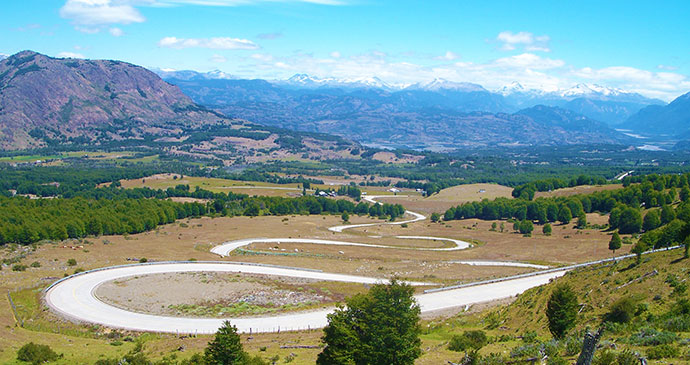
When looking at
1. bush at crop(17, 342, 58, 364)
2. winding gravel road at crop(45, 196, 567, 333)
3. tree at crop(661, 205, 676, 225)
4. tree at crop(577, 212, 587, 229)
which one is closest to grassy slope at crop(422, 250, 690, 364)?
winding gravel road at crop(45, 196, 567, 333)

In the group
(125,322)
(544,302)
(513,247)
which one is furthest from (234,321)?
(513,247)

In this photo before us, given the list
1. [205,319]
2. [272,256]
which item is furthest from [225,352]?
[272,256]

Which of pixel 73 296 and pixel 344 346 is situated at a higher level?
pixel 344 346

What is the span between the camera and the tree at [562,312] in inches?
1411

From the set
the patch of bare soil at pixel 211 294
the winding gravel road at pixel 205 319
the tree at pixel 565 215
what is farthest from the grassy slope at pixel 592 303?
the tree at pixel 565 215

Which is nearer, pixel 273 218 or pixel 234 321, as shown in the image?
pixel 234 321

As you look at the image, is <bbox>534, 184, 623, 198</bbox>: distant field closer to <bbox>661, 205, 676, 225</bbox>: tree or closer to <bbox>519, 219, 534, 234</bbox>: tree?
<bbox>519, 219, 534, 234</bbox>: tree

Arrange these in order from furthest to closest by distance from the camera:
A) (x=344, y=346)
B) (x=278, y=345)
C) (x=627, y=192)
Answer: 1. (x=627, y=192)
2. (x=278, y=345)
3. (x=344, y=346)

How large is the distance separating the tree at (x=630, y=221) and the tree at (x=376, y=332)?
3471 inches

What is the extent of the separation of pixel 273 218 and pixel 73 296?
87.4 m

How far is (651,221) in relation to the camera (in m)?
104

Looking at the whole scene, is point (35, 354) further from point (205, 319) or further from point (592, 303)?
point (592, 303)

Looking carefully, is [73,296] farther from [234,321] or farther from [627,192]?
[627,192]

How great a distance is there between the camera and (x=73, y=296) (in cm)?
6153
